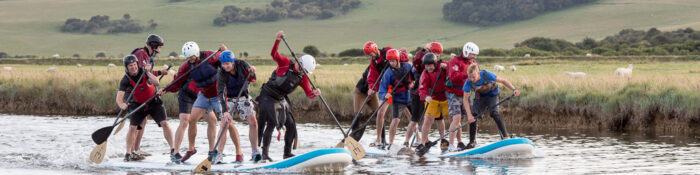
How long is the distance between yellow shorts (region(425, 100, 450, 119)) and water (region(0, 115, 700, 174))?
884 millimetres

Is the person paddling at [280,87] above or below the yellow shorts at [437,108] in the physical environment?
above

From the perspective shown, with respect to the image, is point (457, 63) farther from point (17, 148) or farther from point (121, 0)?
point (121, 0)

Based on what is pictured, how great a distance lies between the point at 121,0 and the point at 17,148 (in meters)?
139

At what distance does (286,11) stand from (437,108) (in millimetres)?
121246

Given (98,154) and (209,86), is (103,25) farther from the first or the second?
(209,86)

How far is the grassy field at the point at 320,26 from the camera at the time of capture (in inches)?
4262

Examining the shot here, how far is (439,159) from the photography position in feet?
50.1

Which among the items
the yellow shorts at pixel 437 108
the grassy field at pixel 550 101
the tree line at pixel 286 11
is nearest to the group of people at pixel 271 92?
the yellow shorts at pixel 437 108

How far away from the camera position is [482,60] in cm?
5234

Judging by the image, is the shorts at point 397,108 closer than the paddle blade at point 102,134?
No

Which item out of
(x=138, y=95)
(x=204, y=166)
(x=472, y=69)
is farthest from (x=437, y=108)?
(x=138, y=95)

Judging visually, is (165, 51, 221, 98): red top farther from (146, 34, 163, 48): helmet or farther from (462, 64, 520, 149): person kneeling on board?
(462, 64, 520, 149): person kneeling on board

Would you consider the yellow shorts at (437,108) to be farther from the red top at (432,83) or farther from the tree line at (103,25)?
the tree line at (103,25)

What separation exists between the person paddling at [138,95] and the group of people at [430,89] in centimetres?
343
